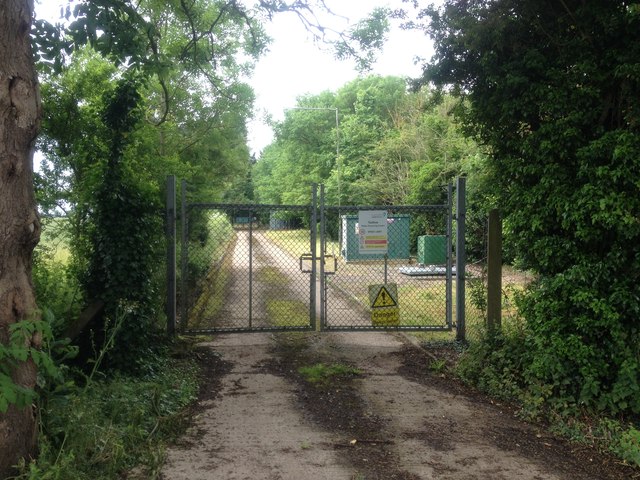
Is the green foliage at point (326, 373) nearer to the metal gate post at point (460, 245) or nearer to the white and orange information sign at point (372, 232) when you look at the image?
the white and orange information sign at point (372, 232)

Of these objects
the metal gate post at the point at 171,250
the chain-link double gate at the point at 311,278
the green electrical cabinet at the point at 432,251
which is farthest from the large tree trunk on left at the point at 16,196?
the green electrical cabinet at the point at 432,251

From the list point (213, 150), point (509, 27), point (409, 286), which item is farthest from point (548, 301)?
point (213, 150)

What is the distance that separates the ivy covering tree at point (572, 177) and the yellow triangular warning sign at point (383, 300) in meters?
2.40

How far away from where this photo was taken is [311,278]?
8562mm

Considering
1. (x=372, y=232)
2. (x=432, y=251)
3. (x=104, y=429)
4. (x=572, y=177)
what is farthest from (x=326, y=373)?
(x=432, y=251)

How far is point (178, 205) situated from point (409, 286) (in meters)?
8.46

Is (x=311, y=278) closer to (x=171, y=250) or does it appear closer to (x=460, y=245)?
(x=171, y=250)

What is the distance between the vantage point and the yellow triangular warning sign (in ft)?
28.3

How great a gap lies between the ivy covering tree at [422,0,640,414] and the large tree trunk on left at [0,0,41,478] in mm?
4646

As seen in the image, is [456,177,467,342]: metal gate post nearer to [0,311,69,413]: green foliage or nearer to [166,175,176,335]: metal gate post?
[166,175,176,335]: metal gate post

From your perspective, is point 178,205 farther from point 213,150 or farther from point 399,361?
point 213,150

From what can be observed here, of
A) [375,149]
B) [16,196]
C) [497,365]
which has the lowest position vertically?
[497,365]

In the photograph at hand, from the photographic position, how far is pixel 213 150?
1923 centimetres

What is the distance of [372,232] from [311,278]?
116 cm
